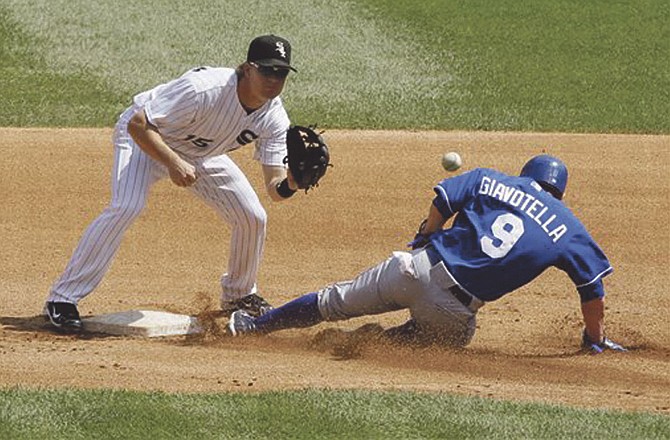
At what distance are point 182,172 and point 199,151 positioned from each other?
555 millimetres

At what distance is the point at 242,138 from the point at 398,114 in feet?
19.9

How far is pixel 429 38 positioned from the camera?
17125mm

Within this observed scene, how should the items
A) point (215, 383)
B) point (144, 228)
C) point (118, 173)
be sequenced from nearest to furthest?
1. point (215, 383)
2. point (118, 173)
3. point (144, 228)

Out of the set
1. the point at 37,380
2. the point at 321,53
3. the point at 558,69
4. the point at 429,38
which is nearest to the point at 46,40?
the point at 321,53

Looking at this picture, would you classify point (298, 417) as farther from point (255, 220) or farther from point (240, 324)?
point (255, 220)

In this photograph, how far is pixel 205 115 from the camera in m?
7.88

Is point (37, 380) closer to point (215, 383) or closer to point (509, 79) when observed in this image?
point (215, 383)

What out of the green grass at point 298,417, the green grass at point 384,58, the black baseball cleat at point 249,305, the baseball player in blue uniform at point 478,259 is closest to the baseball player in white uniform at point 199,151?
the black baseball cleat at point 249,305

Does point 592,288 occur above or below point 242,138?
below

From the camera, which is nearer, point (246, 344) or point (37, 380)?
point (37, 380)

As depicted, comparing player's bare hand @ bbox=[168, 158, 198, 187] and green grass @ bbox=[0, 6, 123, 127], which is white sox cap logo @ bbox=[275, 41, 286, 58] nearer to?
player's bare hand @ bbox=[168, 158, 198, 187]

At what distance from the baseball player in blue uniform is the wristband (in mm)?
866

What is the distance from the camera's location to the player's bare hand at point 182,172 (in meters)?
7.68

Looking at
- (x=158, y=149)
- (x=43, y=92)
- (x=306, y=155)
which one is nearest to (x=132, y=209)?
(x=158, y=149)
